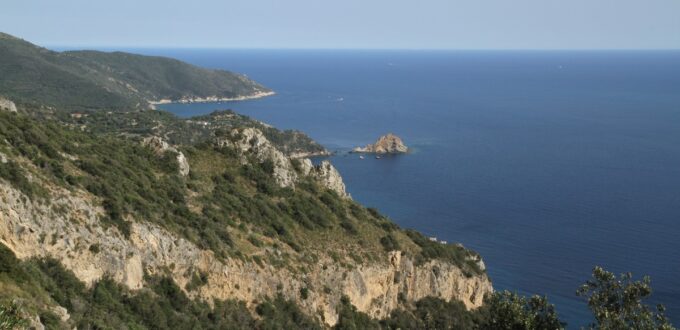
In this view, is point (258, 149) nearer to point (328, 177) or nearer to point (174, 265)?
point (328, 177)

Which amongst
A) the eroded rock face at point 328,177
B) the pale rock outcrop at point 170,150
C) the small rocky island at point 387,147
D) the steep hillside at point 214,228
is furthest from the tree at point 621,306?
the small rocky island at point 387,147

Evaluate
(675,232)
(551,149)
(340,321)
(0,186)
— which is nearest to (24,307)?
(0,186)

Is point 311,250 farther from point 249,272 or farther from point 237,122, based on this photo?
point 237,122

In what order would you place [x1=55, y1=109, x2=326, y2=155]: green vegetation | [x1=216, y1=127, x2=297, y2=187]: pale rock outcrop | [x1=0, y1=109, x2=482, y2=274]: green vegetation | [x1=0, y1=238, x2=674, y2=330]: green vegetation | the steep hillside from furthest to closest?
[x1=55, y1=109, x2=326, y2=155]: green vegetation, [x1=216, y1=127, x2=297, y2=187]: pale rock outcrop, [x1=0, y1=109, x2=482, y2=274]: green vegetation, the steep hillside, [x1=0, y1=238, x2=674, y2=330]: green vegetation

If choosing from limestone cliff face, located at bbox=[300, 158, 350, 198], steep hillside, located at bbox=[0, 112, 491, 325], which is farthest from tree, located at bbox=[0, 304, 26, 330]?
limestone cliff face, located at bbox=[300, 158, 350, 198]

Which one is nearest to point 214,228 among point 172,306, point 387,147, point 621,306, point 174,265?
point 174,265

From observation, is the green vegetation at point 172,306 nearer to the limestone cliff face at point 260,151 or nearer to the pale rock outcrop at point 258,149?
the limestone cliff face at point 260,151

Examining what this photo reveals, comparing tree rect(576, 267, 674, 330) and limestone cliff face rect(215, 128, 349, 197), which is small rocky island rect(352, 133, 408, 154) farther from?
tree rect(576, 267, 674, 330)
